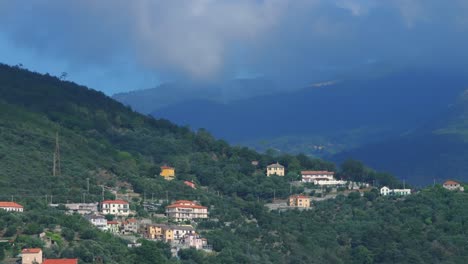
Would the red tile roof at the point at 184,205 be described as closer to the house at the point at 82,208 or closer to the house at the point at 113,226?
the house at the point at 82,208

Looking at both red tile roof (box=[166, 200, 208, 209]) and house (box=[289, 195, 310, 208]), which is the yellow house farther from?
house (box=[289, 195, 310, 208])

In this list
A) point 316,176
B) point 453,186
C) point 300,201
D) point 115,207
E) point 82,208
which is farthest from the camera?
point 316,176

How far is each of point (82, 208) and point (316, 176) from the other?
3056 centimetres

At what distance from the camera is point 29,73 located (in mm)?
158750

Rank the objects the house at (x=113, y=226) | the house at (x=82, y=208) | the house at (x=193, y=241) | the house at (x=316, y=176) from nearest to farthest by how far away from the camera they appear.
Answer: the house at (x=193, y=241), the house at (x=113, y=226), the house at (x=82, y=208), the house at (x=316, y=176)

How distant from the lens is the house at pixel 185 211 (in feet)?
362

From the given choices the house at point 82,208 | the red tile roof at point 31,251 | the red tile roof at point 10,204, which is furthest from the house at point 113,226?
the red tile roof at point 31,251

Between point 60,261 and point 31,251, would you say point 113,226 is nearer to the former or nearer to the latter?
point 31,251

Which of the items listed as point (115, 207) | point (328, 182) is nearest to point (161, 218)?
point (115, 207)

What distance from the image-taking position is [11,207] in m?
98.4

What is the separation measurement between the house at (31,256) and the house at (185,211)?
2584cm

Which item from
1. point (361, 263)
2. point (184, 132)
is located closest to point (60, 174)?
point (361, 263)

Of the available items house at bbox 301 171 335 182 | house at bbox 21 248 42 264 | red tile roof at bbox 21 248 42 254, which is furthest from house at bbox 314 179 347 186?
house at bbox 21 248 42 264

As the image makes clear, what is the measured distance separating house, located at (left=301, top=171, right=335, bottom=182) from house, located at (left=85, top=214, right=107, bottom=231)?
104ft
